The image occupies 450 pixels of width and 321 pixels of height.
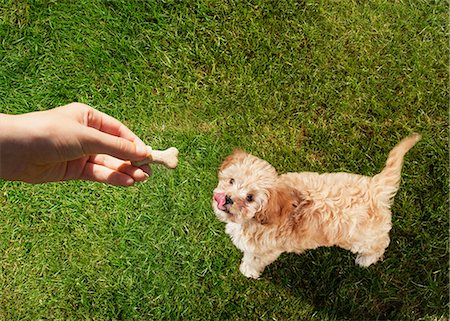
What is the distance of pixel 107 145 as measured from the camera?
6.64ft

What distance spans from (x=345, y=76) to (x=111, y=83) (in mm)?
1590

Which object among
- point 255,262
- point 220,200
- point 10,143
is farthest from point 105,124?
point 255,262

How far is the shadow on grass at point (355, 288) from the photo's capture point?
2957mm

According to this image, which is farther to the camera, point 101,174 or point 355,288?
point 355,288

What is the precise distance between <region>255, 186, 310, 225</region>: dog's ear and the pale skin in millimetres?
647

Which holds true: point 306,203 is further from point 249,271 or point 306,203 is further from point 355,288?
point 355,288

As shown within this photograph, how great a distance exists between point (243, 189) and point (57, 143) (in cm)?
94

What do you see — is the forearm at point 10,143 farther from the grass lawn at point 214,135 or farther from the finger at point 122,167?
the grass lawn at point 214,135

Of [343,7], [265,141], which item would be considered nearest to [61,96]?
[265,141]

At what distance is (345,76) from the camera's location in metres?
3.12

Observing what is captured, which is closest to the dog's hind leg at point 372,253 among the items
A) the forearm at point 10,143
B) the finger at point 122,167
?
the finger at point 122,167

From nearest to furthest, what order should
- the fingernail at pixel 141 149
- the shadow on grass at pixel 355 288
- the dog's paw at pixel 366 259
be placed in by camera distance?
1. the fingernail at pixel 141 149
2. the dog's paw at pixel 366 259
3. the shadow on grass at pixel 355 288

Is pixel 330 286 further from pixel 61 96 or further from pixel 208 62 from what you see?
pixel 61 96

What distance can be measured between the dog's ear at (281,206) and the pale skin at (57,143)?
2.12ft
